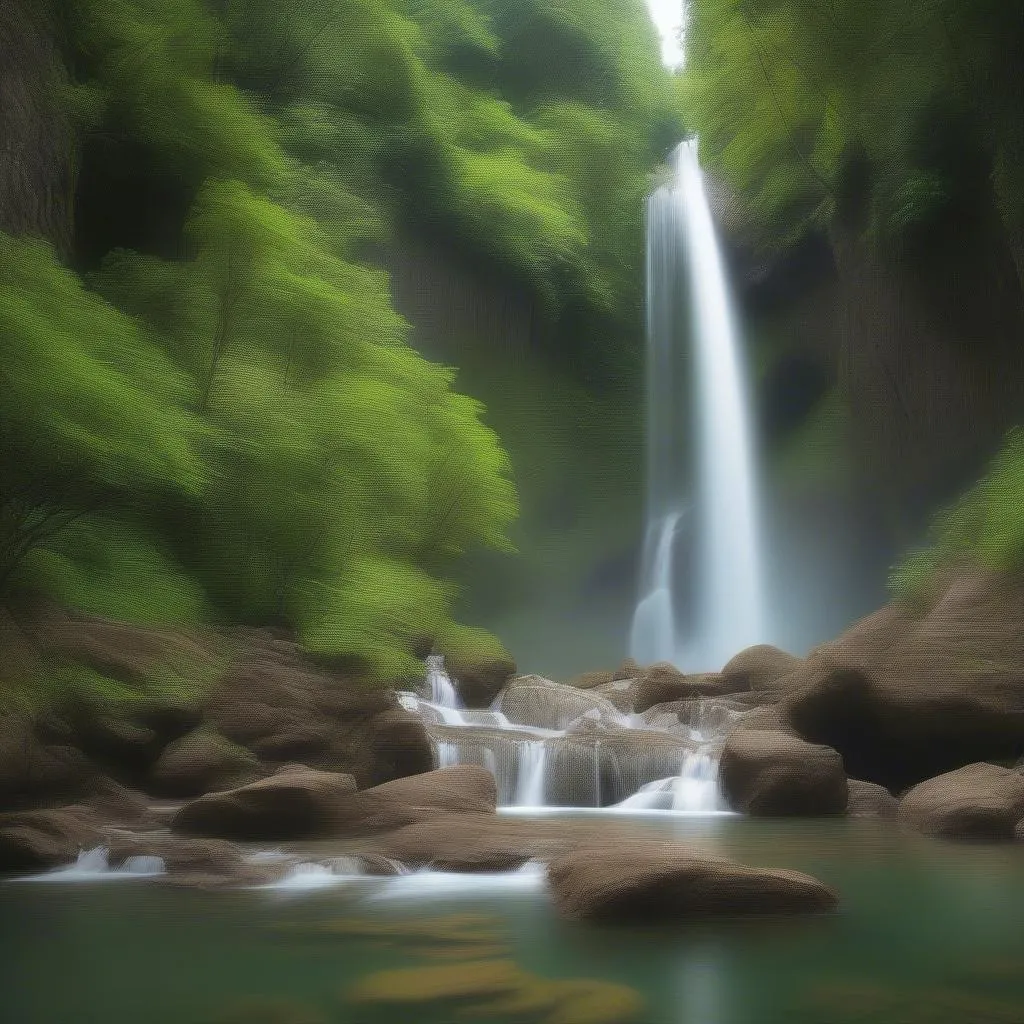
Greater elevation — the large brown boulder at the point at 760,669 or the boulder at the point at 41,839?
the large brown boulder at the point at 760,669

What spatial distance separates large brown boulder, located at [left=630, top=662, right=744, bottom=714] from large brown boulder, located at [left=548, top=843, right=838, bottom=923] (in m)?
7.59

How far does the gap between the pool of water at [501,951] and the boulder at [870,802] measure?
2818mm

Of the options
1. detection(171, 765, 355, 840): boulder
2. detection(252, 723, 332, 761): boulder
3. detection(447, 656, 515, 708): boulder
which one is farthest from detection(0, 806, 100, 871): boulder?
detection(447, 656, 515, 708): boulder

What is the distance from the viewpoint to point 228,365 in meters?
7.57

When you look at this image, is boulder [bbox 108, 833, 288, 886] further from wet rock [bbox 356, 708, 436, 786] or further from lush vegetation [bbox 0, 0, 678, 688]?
wet rock [bbox 356, 708, 436, 786]

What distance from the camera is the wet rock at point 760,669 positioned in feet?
37.1

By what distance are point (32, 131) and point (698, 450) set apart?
12.7 meters

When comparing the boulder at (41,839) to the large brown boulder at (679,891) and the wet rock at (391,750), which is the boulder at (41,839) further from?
the wet rock at (391,750)

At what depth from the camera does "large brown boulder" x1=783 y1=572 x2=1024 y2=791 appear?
773 centimetres

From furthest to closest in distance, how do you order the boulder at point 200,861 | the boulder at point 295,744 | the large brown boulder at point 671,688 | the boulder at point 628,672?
the boulder at point 628,672 → the large brown boulder at point 671,688 → the boulder at point 295,744 → the boulder at point 200,861

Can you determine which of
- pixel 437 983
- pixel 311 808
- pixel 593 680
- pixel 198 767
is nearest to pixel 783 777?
pixel 311 808

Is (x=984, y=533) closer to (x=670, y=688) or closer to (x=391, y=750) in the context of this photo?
(x=670, y=688)

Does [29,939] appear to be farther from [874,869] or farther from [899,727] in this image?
[899,727]

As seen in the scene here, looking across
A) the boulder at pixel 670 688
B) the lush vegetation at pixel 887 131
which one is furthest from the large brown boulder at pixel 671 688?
the lush vegetation at pixel 887 131
